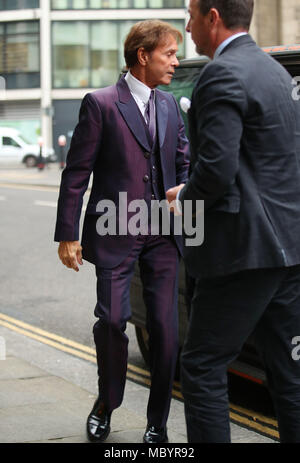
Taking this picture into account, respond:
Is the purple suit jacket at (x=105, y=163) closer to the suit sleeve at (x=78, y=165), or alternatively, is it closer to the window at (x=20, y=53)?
the suit sleeve at (x=78, y=165)

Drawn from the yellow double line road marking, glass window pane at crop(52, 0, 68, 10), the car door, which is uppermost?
glass window pane at crop(52, 0, 68, 10)

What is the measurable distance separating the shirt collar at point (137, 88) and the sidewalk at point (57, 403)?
1.59m

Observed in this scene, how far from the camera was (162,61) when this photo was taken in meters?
3.72

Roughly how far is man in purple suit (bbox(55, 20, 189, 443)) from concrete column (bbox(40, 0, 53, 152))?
39.3m

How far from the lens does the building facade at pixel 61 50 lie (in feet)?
138

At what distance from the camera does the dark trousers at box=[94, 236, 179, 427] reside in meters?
3.75

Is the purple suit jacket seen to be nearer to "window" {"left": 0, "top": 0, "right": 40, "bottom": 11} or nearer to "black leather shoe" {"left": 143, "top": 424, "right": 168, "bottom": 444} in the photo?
"black leather shoe" {"left": 143, "top": 424, "right": 168, "bottom": 444}

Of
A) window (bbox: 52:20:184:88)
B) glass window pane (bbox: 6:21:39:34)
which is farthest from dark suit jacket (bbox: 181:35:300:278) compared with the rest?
glass window pane (bbox: 6:21:39:34)

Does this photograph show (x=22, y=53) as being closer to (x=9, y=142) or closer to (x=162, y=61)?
(x=9, y=142)

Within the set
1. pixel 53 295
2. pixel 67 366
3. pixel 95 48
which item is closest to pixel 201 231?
pixel 67 366

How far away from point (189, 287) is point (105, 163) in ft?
2.72

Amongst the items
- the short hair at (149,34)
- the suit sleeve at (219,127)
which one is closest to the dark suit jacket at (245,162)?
the suit sleeve at (219,127)
